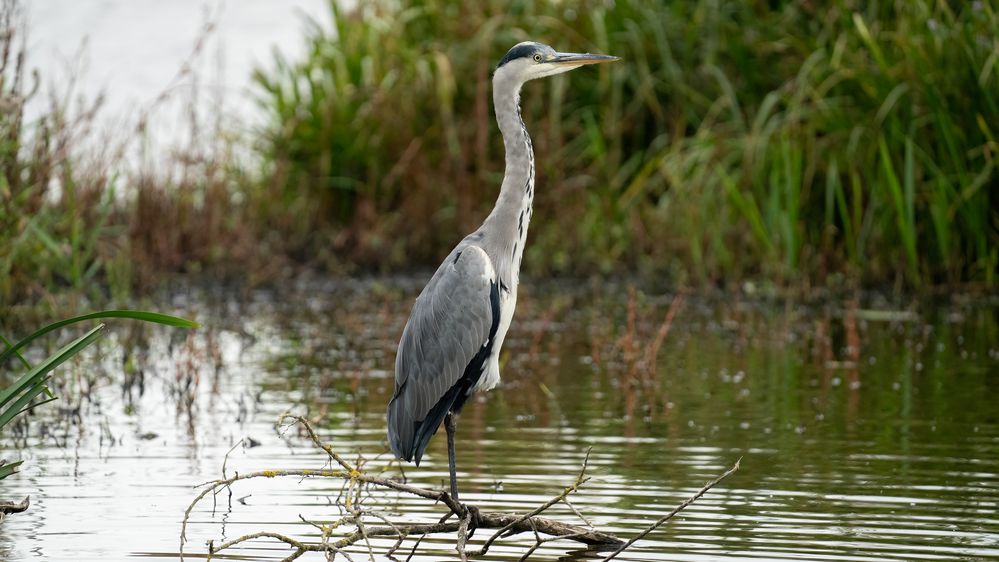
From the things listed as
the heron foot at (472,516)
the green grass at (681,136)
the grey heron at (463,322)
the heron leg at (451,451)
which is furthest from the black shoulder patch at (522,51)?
the green grass at (681,136)

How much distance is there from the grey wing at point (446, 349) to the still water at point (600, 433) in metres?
0.35

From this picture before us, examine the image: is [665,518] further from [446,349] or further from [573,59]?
[573,59]

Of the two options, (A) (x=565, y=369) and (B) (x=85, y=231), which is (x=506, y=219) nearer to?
(A) (x=565, y=369)

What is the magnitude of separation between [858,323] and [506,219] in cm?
591

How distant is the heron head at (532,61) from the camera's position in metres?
5.78

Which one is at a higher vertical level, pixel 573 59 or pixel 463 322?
pixel 573 59

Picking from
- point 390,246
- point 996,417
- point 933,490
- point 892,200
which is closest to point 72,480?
point 933,490

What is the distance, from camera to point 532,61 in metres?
5.82

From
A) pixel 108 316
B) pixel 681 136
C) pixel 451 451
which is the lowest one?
pixel 451 451

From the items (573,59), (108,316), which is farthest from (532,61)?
(108,316)

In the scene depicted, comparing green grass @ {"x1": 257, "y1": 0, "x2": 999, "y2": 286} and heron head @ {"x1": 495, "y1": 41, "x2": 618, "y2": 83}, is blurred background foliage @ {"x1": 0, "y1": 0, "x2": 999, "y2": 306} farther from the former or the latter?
heron head @ {"x1": 495, "y1": 41, "x2": 618, "y2": 83}

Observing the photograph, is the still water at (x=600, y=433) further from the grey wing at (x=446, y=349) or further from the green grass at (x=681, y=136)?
the green grass at (x=681, y=136)

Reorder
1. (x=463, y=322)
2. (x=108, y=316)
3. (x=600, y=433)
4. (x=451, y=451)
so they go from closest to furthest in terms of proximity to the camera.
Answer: (x=108, y=316) → (x=451, y=451) → (x=463, y=322) → (x=600, y=433)

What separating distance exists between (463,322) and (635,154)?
9.04m
